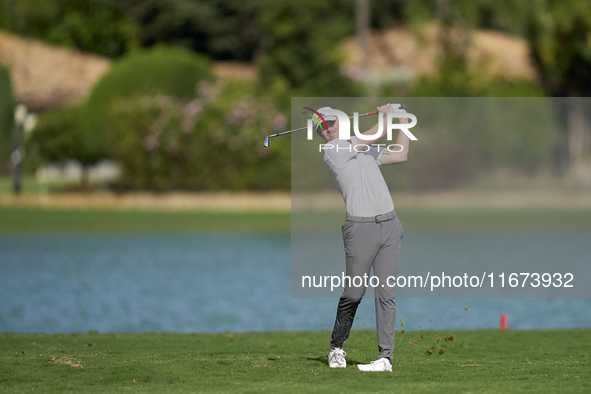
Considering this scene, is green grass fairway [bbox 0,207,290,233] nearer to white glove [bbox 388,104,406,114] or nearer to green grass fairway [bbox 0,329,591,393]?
green grass fairway [bbox 0,329,591,393]

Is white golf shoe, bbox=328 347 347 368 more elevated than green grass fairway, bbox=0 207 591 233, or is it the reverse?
green grass fairway, bbox=0 207 591 233

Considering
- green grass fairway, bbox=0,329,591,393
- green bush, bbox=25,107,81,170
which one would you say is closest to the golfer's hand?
green grass fairway, bbox=0,329,591,393

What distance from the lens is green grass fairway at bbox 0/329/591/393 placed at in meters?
6.84

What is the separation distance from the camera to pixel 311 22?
35.9 meters

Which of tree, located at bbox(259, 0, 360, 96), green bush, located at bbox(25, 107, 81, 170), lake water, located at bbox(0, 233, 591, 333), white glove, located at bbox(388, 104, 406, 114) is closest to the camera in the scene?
white glove, located at bbox(388, 104, 406, 114)

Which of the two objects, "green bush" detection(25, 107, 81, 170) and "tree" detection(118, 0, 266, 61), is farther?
"tree" detection(118, 0, 266, 61)

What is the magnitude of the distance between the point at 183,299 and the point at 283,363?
6959 millimetres

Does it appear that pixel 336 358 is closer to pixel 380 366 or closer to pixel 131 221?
pixel 380 366

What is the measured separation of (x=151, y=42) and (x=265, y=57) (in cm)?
1487

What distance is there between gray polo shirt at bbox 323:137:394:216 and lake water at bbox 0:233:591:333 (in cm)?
146

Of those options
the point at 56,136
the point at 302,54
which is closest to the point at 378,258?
the point at 302,54

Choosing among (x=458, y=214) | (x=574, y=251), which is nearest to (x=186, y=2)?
A: (x=458, y=214)

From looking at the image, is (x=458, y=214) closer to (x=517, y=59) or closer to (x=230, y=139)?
(x=230, y=139)

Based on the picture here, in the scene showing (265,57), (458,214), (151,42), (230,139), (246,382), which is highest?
(151,42)
